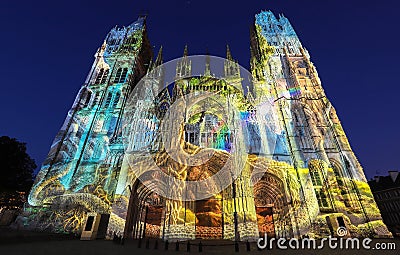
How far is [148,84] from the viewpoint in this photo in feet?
80.1

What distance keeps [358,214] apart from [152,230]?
644 inches

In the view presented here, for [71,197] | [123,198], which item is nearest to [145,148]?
[123,198]

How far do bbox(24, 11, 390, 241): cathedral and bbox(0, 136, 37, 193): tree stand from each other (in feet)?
25.9

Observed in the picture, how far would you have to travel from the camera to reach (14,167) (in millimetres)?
22906

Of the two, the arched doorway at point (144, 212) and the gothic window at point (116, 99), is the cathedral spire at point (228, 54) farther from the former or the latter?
the arched doorway at point (144, 212)

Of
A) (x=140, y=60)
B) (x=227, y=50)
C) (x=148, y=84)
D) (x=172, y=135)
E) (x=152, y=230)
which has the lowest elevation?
(x=152, y=230)

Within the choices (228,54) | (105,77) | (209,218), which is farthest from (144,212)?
(228,54)

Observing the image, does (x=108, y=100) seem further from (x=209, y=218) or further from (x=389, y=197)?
(x=389, y=197)

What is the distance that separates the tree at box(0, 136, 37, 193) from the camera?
21.7m

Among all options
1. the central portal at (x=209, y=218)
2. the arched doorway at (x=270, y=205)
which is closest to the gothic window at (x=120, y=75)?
the central portal at (x=209, y=218)

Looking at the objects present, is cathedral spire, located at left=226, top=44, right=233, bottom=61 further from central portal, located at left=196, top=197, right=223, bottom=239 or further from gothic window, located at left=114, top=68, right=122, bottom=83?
central portal, located at left=196, top=197, right=223, bottom=239

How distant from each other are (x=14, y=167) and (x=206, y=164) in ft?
70.3

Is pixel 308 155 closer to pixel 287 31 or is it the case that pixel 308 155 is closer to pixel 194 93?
pixel 194 93

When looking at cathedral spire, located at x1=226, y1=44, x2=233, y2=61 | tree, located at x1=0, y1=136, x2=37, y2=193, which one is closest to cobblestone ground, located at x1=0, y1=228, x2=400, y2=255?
tree, located at x1=0, y1=136, x2=37, y2=193
